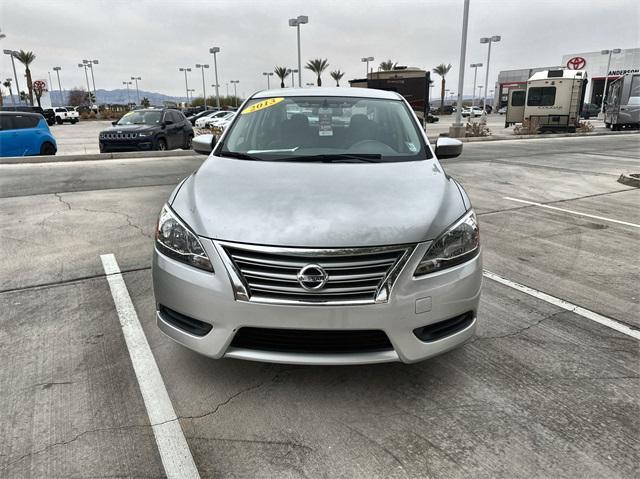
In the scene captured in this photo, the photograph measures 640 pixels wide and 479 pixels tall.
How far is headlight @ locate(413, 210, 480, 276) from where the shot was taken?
8.07 feet

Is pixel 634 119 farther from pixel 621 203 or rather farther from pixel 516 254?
pixel 516 254

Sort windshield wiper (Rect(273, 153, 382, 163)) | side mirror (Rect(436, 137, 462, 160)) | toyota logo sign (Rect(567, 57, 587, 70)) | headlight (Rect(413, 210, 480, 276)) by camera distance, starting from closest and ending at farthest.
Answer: headlight (Rect(413, 210, 480, 276))
windshield wiper (Rect(273, 153, 382, 163))
side mirror (Rect(436, 137, 462, 160))
toyota logo sign (Rect(567, 57, 587, 70))

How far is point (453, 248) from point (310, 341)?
0.92 m

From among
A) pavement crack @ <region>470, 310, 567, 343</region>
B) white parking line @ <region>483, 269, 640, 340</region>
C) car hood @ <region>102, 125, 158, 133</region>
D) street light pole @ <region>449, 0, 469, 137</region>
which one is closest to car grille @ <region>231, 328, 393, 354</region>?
pavement crack @ <region>470, 310, 567, 343</region>

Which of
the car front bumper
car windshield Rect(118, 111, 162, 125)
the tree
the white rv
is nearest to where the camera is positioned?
the car front bumper

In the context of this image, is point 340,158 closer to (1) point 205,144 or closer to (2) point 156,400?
(1) point 205,144

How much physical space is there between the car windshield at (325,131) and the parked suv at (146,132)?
1095cm

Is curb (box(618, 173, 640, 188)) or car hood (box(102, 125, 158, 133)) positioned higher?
car hood (box(102, 125, 158, 133))

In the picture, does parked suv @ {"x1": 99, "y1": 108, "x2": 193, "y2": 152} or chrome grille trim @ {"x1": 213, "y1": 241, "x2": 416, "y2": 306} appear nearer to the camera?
chrome grille trim @ {"x1": 213, "y1": 241, "x2": 416, "y2": 306}

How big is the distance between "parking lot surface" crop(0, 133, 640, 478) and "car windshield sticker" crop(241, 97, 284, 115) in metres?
1.84

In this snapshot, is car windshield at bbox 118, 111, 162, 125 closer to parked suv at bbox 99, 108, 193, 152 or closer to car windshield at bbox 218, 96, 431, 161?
parked suv at bbox 99, 108, 193, 152

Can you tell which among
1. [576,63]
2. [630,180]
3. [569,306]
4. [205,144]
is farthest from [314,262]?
[576,63]

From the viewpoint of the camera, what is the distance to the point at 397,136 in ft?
12.8

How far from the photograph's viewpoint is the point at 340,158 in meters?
3.46
